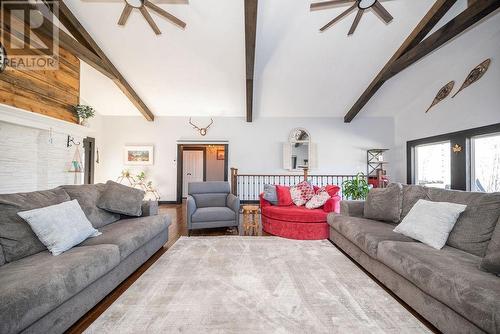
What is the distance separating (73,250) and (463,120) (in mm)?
6294

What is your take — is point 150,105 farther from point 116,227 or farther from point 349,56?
point 349,56

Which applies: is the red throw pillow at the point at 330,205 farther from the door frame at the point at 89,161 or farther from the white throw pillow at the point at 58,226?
the door frame at the point at 89,161

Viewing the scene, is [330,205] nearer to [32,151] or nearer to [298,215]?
[298,215]

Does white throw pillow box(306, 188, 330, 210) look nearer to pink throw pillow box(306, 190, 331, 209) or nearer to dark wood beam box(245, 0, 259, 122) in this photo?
pink throw pillow box(306, 190, 331, 209)

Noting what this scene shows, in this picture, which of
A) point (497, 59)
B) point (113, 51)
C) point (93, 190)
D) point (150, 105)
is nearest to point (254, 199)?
point (150, 105)

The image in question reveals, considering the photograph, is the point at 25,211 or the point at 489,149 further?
the point at 489,149

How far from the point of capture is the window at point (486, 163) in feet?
12.3

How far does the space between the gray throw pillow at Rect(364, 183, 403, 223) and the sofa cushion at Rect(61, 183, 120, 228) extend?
3184 mm

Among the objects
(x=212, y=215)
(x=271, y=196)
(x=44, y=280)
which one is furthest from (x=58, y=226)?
(x=271, y=196)

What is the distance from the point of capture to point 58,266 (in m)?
1.34

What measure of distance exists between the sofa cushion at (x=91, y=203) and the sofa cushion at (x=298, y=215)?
85.9 inches

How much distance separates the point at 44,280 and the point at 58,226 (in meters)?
0.65

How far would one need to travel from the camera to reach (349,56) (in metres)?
4.47

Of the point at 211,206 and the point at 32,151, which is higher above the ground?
the point at 32,151
